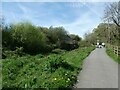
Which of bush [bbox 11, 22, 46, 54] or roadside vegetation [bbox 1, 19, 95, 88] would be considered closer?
roadside vegetation [bbox 1, 19, 95, 88]

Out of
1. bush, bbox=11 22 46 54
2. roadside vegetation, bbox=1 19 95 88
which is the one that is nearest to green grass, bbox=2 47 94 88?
roadside vegetation, bbox=1 19 95 88

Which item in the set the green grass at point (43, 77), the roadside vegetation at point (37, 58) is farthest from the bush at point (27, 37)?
the green grass at point (43, 77)

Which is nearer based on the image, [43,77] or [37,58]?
[43,77]

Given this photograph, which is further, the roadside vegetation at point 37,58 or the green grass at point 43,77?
the roadside vegetation at point 37,58

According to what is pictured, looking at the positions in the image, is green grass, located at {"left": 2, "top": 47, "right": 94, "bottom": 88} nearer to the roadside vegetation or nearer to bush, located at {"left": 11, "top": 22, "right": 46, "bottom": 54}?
the roadside vegetation

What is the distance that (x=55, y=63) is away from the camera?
16297 mm

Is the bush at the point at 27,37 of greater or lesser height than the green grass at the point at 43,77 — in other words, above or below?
above

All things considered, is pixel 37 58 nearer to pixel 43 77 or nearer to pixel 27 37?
pixel 43 77

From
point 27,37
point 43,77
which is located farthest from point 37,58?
point 27,37

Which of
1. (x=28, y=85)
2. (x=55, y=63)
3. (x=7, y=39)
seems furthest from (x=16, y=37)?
(x=28, y=85)

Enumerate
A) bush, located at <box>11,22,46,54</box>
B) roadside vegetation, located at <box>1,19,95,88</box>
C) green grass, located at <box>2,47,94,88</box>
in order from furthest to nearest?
bush, located at <box>11,22,46,54</box> → roadside vegetation, located at <box>1,19,95,88</box> → green grass, located at <box>2,47,94,88</box>

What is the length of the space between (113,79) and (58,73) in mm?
2672

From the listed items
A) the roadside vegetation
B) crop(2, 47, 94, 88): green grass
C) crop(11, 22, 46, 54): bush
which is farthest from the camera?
crop(11, 22, 46, 54): bush

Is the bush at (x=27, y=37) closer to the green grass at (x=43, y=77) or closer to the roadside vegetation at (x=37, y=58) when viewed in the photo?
the roadside vegetation at (x=37, y=58)
